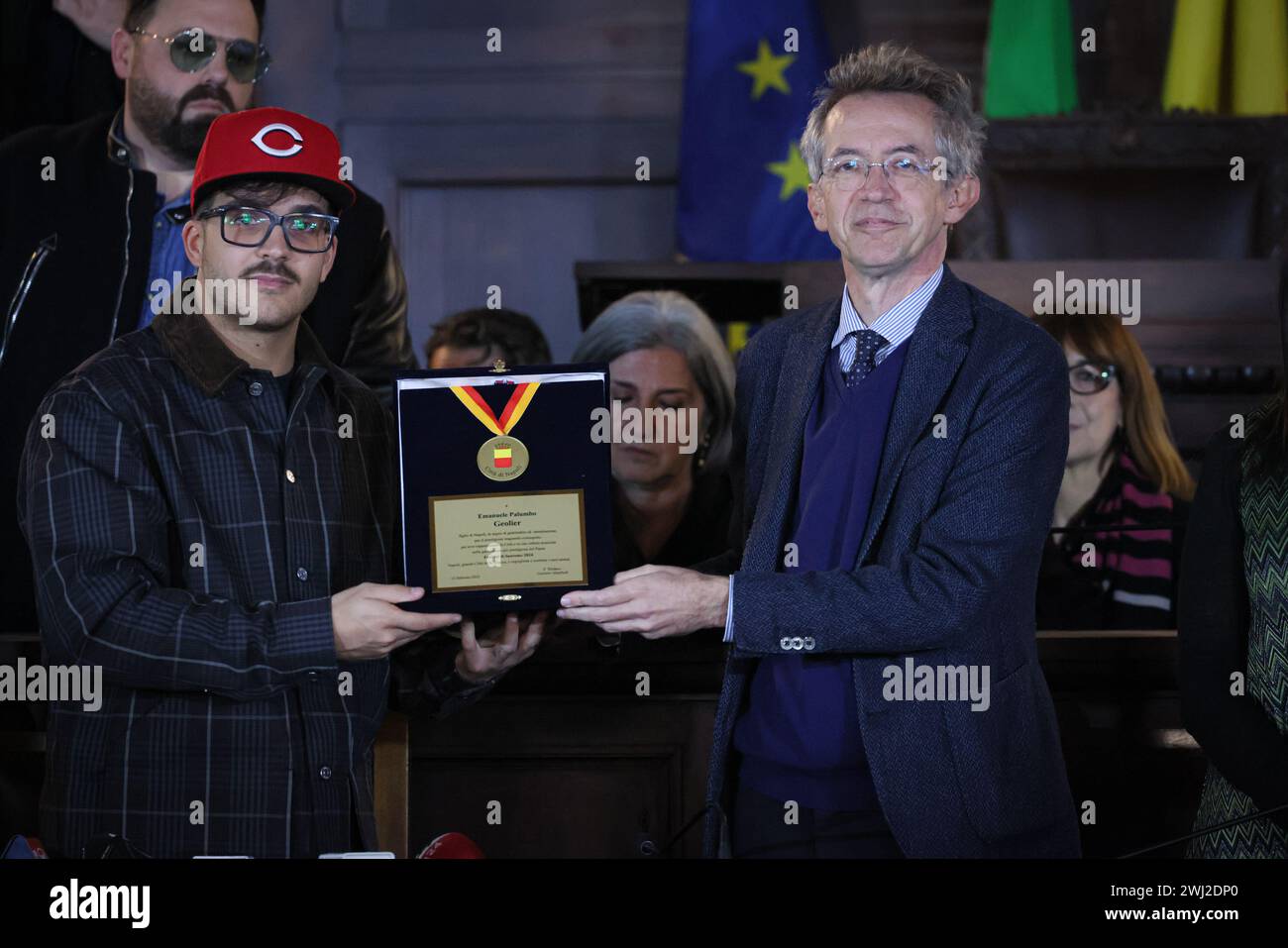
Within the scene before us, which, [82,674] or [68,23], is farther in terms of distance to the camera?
[68,23]

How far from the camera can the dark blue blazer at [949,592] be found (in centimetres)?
200

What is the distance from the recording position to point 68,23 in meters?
3.87

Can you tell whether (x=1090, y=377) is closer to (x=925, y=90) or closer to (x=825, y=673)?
(x=925, y=90)

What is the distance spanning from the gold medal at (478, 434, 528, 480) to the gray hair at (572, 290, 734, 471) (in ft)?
4.75

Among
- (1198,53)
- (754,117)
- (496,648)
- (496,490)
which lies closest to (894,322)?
(496,490)

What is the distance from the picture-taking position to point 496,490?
210 centimetres

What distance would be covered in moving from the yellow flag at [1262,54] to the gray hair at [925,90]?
2291mm

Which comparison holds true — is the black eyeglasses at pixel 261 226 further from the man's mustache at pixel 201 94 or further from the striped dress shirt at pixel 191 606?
the man's mustache at pixel 201 94

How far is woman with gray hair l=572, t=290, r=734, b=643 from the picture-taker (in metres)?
3.46

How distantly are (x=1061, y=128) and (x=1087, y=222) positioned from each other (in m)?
0.31

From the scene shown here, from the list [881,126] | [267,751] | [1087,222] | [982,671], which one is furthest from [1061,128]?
[267,751]
